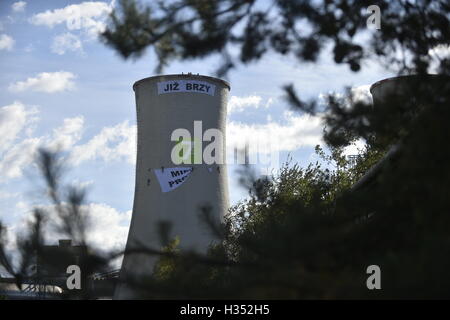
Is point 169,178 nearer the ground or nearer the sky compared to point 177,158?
nearer the ground

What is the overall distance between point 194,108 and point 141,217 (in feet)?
10.4

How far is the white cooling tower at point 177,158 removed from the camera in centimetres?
1702

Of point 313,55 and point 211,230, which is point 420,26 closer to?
point 313,55

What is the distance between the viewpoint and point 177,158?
17078 millimetres

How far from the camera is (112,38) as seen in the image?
458 cm

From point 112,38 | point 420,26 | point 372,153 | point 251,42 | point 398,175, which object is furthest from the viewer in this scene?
point 372,153

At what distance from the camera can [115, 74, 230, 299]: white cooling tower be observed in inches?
670

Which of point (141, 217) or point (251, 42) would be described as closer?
point (251, 42)
